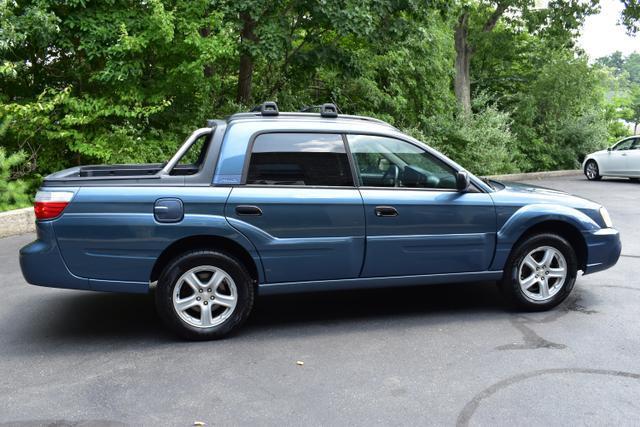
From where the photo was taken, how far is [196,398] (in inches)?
146

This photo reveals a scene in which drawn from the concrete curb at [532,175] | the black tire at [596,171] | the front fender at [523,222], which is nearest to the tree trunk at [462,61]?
the concrete curb at [532,175]

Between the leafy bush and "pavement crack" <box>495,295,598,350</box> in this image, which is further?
the leafy bush

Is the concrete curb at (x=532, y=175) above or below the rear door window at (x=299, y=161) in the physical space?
below

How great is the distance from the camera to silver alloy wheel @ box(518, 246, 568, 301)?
212 inches

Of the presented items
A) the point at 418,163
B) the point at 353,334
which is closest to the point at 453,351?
the point at 353,334

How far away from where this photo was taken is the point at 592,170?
1934cm

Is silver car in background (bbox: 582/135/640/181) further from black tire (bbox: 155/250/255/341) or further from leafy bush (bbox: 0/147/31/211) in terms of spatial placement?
black tire (bbox: 155/250/255/341)

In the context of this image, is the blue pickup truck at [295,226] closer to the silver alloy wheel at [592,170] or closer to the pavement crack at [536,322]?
the pavement crack at [536,322]

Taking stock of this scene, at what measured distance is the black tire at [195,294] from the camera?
4535mm

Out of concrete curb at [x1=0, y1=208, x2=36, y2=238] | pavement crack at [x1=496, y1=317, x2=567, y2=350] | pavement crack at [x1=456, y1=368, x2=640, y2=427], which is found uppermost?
concrete curb at [x1=0, y1=208, x2=36, y2=238]

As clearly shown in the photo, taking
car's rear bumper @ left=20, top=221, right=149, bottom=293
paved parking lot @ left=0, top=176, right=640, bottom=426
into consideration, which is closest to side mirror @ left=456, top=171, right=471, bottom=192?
paved parking lot @ left=0, top=176, right=640, bottom=426

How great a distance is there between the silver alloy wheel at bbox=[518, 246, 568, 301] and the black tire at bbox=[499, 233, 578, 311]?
0.09 ft

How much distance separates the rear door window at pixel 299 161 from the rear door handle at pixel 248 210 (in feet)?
0.68

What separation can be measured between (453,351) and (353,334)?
2.65ft
